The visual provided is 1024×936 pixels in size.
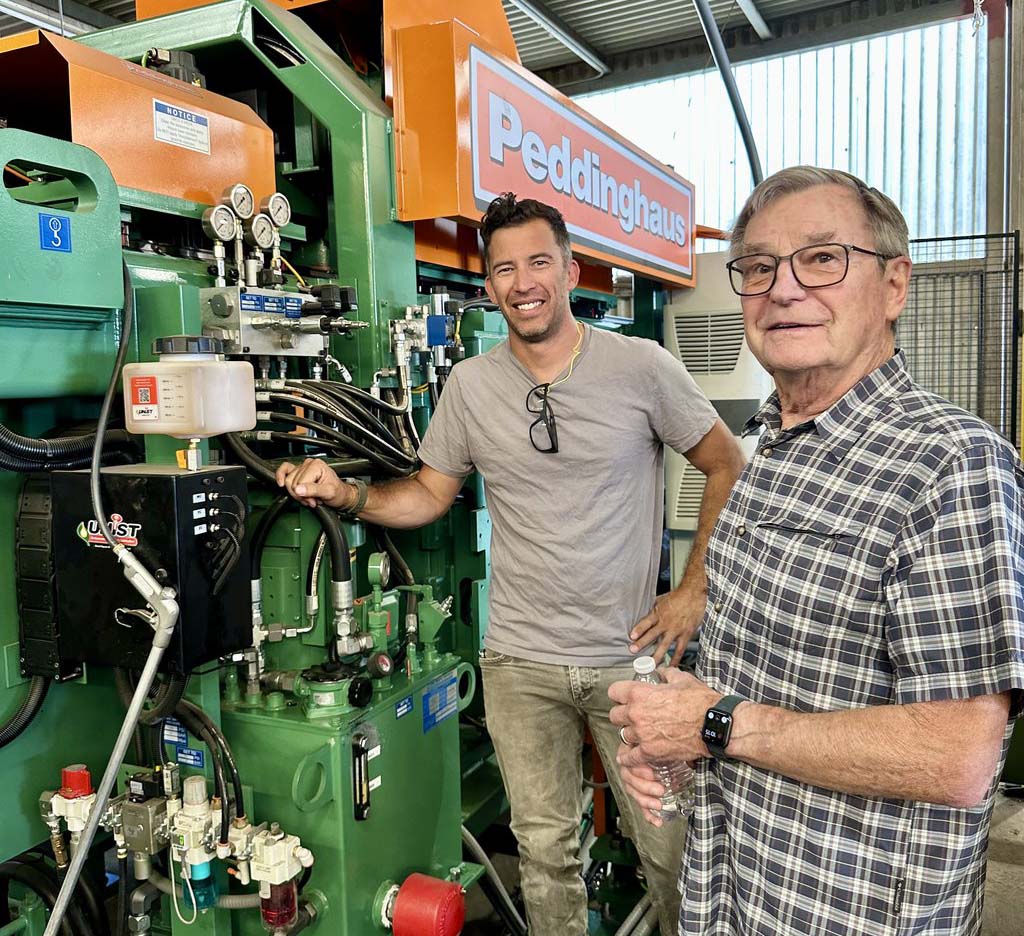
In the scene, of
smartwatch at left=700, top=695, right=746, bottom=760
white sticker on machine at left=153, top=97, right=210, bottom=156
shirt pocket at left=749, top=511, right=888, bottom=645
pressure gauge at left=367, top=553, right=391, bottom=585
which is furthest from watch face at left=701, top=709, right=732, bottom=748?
white sticker on machine at left=153, top=97, right=210, bottom=156

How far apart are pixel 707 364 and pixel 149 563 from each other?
2.83 metres

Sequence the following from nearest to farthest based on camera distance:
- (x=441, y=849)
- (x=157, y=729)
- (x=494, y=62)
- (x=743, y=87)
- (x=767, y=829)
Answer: (x=767, y=829) < (x=157, y=729) < (x=441, y=849) < (x=494, y=62) < (x=743, y=87)

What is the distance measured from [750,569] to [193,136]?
54.3 inches

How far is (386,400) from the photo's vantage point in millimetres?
2150

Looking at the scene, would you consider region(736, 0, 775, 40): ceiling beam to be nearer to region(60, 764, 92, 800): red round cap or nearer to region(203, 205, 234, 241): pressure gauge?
region(203, 205, 234, 241): pressure gauge

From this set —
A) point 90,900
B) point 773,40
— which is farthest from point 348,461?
point 773,40

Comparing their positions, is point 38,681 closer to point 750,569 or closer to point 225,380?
point 225,380

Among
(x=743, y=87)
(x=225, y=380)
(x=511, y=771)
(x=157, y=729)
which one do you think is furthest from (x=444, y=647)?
(x=743, y=87)

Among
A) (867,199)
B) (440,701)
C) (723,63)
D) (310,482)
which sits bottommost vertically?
(440,701)

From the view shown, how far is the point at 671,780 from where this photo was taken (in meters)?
1.23

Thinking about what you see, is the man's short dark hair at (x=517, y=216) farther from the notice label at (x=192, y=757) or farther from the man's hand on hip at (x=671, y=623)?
the notice label at (x=192, y=757)

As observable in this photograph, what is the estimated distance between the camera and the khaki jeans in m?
1.88

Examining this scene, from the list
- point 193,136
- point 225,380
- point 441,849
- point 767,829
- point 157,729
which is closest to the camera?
point 767,829

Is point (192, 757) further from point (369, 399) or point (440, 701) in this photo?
point (369, 399)
